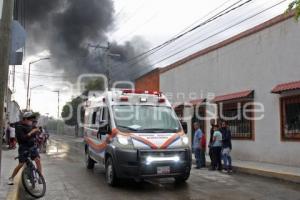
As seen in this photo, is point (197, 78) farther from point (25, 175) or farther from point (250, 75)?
point (25, 175)

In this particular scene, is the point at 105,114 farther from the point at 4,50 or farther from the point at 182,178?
the point at 4,50

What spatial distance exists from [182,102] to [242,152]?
6404mm

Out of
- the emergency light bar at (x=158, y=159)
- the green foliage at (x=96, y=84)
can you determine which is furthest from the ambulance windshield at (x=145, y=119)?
the green foliage at (x=96, y=84)

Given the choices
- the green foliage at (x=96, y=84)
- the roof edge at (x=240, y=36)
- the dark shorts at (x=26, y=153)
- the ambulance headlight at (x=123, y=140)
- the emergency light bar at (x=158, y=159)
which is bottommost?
the emergency light bar at (x=158, y=159)

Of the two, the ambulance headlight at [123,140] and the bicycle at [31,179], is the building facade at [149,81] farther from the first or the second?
the bicycle at [31,179]

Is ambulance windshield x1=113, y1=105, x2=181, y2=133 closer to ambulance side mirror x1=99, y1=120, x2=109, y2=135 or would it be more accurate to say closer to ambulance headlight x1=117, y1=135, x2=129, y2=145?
ambulance headlight x1=117, y1=135, x2=129, y2=145

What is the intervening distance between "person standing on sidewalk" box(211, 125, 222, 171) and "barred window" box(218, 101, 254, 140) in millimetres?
2587

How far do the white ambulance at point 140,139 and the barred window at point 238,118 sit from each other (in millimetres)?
6052

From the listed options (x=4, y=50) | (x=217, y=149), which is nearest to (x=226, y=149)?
(x=217, y=149)

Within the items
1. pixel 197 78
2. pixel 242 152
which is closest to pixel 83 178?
pixel 242 152

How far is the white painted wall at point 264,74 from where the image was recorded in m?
13.7

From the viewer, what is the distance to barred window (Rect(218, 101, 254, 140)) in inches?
628

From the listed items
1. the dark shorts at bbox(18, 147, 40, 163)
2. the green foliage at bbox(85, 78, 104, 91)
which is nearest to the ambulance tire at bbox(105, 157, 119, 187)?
the dark shorts at bbox(18, 147, 40, 163)

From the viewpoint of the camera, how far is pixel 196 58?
20.5 m
